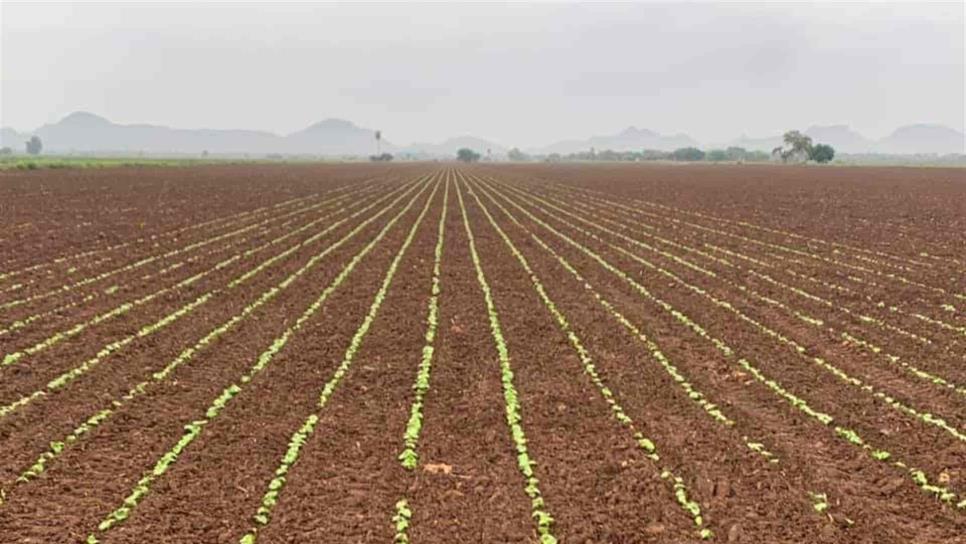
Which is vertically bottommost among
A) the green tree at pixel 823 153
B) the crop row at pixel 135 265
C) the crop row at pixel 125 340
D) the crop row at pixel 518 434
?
the crop row at pixel 518 434

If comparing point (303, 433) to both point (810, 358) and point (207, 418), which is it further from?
point (810, 358)

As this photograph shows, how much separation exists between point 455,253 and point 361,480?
39.0 ft

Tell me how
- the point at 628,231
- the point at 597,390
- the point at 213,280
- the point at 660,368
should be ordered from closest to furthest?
the point at 597,390, the point at 660,368, the point at 213,280, the point at 628,231

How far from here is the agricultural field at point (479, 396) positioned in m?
5.47

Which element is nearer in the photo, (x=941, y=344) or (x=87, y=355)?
(x=87, y=355)

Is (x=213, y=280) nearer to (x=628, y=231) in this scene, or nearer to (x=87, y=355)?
(x=87, y=355)

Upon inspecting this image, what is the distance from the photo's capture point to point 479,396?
7.89 metres

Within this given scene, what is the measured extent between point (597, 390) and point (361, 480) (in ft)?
11.2

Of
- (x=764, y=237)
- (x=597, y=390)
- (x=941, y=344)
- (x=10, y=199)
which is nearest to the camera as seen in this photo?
(x=597, y=390)

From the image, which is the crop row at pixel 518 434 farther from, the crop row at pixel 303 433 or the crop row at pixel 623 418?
the crop row at pixel 303 433

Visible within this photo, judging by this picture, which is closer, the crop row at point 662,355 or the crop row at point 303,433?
the crop row at point 303,433

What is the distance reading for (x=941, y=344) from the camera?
973 cm

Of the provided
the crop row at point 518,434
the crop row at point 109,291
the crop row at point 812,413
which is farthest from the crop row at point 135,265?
the crop row at point 812,413

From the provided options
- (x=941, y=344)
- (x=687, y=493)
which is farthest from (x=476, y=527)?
(x=941, y=344)
